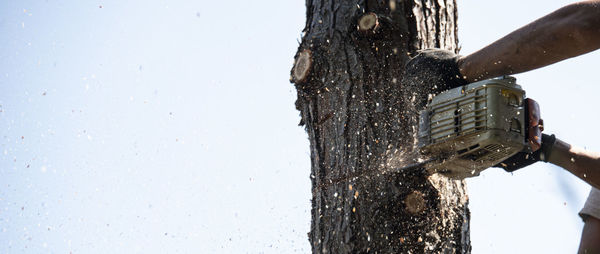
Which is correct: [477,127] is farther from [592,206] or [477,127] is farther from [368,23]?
[592,206]

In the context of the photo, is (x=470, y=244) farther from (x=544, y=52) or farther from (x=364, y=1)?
(x=364, y=1)

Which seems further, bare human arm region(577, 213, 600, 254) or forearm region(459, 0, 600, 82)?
bare human arm region(577, 213, 600, 254)

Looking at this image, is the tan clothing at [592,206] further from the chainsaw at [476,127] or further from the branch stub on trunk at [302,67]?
the branch stub on trunk at [302,67]

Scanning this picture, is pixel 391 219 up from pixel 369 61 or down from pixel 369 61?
down

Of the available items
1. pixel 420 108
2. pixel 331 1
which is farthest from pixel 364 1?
pixel 420 108

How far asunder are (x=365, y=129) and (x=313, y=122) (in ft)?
0.95

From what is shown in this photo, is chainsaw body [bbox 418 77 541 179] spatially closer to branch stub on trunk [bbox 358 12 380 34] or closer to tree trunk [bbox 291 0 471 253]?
tree trunk [bbox 291 0 471 253]

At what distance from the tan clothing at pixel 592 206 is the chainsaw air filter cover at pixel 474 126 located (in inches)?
42.2

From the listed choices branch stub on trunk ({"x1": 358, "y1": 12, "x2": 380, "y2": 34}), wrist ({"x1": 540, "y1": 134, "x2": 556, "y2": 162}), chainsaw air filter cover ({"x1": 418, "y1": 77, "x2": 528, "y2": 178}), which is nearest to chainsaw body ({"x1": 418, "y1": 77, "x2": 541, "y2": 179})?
chainsaw air filter cover ({"x1": 418, "y1": 77, "x2": 528, "y2": 178})

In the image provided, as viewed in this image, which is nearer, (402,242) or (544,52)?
(544,52)

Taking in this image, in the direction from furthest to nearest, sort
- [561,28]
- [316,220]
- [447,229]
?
[316,220] → [447,229] → [561,28]

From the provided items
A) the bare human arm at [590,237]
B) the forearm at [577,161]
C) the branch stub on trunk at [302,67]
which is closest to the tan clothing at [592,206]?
the bare human arm at [590,237]

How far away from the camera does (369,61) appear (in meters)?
2.27

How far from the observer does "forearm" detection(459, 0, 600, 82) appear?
167 centimetres
